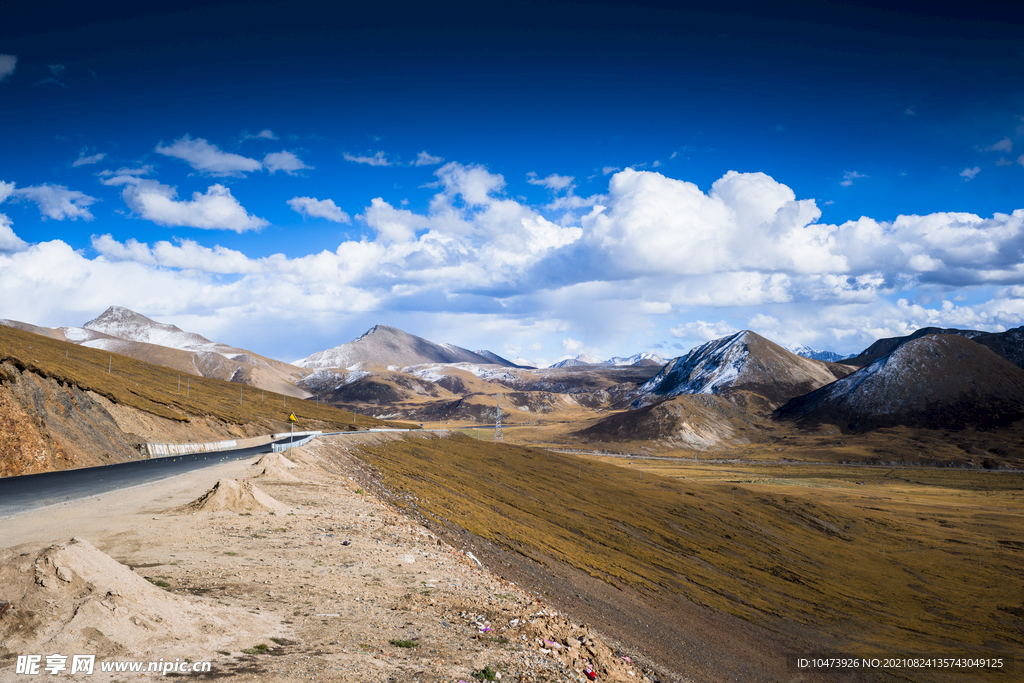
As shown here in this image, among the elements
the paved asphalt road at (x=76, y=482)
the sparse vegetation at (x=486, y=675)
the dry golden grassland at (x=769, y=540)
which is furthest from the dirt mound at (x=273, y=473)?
the sparse vegetation at (x=486, y=675)

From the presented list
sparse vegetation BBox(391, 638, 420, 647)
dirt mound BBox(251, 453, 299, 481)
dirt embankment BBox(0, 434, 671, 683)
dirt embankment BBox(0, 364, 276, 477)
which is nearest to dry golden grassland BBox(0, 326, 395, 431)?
dirt embankment BBox(0, 364, 276, 477)

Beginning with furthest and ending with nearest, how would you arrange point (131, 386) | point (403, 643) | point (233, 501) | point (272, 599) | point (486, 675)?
point (131, 386), point (233, 501), point (272, 599), point (403, 643), point (486, 675)

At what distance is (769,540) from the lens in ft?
245

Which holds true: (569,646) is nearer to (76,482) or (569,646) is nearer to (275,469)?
(275,469)

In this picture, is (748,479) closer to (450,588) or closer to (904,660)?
(904,660)

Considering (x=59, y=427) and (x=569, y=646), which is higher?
(x=59, y=427)

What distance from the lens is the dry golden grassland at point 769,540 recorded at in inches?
1758

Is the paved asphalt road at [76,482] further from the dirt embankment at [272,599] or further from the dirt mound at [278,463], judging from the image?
the dirt mound at [278,463]

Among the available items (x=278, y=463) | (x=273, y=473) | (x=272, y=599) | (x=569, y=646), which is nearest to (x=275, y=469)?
(x=273, y=473)

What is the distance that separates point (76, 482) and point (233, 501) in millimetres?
17416

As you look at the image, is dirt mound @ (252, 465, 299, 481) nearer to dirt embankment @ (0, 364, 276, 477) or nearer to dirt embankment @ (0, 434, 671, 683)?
dirt embankment @ (0, 434, 671, 683)

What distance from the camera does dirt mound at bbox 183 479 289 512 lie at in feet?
77.2

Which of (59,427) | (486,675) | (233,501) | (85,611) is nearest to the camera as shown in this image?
(85,611)

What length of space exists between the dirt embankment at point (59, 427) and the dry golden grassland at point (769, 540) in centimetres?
2388
